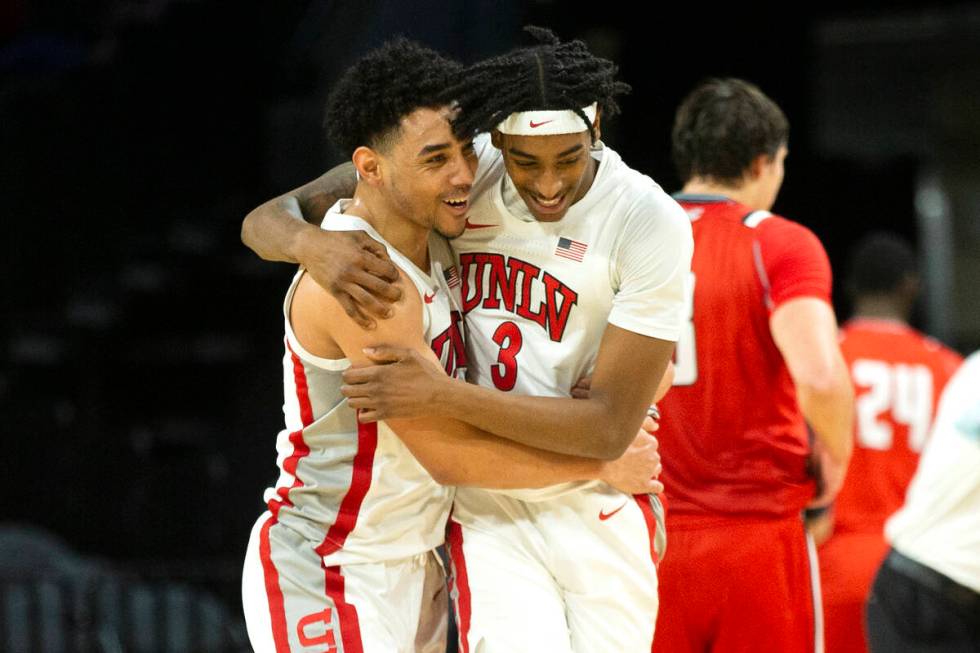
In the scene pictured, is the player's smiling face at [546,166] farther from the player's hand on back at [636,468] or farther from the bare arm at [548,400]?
the player's hand on back at [636,468]

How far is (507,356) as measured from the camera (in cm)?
332

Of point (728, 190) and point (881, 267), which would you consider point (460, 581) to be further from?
point (881, 267)

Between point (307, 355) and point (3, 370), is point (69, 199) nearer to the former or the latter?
point (3, 370)

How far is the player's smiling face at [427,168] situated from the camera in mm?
3125

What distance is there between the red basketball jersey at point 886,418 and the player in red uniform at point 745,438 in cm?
128

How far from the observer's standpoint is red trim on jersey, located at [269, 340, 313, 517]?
127 inches

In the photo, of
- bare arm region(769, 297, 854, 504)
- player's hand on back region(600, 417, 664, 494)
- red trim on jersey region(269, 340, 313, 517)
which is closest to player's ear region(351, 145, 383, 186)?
red trim on jersey region(269, 340, 313, 517)

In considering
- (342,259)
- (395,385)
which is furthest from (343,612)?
(342,259)

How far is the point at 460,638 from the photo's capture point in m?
3.35

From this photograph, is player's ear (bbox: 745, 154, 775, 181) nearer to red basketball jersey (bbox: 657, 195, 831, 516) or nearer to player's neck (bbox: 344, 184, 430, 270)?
red basketball jersey (bbox: 657, 195, 831, 516)

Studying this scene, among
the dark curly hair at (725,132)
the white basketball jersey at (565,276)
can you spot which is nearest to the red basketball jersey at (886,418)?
the dark curly hair at (725,132)

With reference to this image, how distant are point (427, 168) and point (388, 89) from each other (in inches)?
7.7

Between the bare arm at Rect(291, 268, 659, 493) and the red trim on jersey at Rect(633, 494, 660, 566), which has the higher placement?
the bare arm at Rect(291, 268, 659, 493)

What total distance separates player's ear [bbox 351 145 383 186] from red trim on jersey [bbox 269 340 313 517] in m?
0.42
